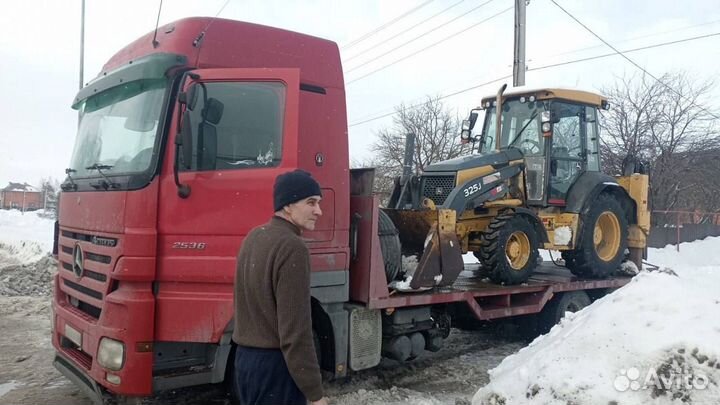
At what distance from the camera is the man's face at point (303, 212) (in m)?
2.69

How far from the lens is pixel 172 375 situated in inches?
165

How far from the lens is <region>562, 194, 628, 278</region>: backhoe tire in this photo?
791 centimetres

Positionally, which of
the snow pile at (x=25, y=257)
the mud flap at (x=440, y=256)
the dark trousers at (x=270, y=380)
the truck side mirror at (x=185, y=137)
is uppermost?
the truck side mirror at (x=185, y=137)

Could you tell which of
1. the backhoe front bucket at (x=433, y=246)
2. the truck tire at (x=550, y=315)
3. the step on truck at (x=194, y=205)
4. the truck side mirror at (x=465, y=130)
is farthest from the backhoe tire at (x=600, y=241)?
the step on truck at (x=194, y=205)

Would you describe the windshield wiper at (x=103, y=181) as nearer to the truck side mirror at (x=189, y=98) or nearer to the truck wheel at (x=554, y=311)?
the truck side mirror at (x=189, y=98)

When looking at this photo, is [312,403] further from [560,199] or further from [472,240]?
[560,199]

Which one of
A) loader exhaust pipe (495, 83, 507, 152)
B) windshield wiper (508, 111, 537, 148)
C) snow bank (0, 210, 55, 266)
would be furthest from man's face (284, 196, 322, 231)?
snow bank (0, 210, 55, 266)

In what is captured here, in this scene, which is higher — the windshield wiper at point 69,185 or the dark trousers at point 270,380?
the windshield wiper at point 69,185

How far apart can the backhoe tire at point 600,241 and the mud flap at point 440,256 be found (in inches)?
109

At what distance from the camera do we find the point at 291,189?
2.68 m

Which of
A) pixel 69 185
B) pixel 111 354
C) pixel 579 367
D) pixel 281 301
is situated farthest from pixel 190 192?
pixel 579 367

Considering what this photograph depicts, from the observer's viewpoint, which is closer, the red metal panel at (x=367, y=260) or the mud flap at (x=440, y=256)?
the red metal panel at (x=367, y=260)

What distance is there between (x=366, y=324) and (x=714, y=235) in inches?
776

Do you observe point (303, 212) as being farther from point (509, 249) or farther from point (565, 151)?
point (565, 151)
